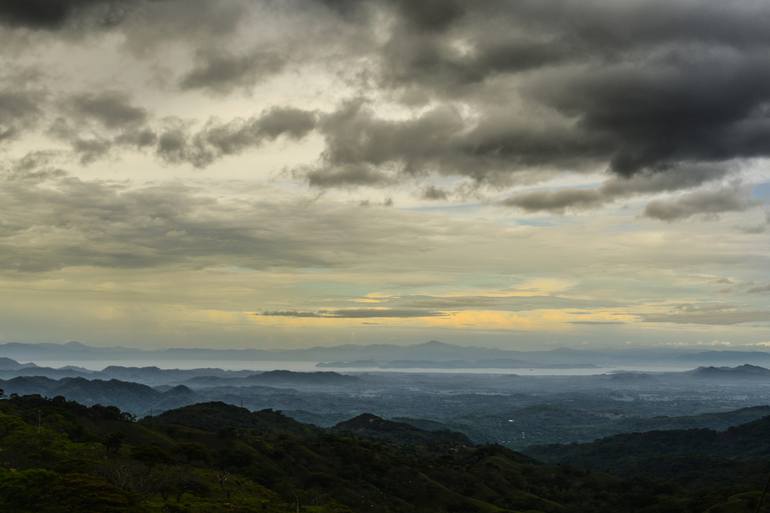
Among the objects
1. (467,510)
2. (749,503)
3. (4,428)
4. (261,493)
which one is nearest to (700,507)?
(749,503)

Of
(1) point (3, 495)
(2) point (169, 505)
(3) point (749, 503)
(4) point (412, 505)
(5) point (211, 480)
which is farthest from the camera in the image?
(4) point (412, 505)

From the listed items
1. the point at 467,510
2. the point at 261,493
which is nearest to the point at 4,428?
the point at 261,493

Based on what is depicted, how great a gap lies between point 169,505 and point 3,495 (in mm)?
24183

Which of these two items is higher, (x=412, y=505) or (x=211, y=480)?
(x=211, y=480)

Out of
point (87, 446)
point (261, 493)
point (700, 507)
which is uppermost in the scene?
point (87, 446)

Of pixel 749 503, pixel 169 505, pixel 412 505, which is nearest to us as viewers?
pixel 169 505

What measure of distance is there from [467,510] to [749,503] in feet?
237

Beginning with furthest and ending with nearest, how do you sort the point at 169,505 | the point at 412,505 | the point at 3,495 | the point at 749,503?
the point at 412,505 < the point at 749,503 < the point at 169,505 < the point at 3,495

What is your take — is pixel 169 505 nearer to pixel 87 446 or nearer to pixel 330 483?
pixel 87 446

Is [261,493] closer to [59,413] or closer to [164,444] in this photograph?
[164,444]

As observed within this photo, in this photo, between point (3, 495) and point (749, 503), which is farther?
point (749, 503)

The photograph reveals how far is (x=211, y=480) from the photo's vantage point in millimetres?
142125

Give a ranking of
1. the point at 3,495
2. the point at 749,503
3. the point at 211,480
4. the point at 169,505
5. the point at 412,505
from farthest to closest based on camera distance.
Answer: the point at 412,505, the point at 749,503, the point at 211,480, the point at 169,505, the point at 3,495

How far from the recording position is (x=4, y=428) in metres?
147
